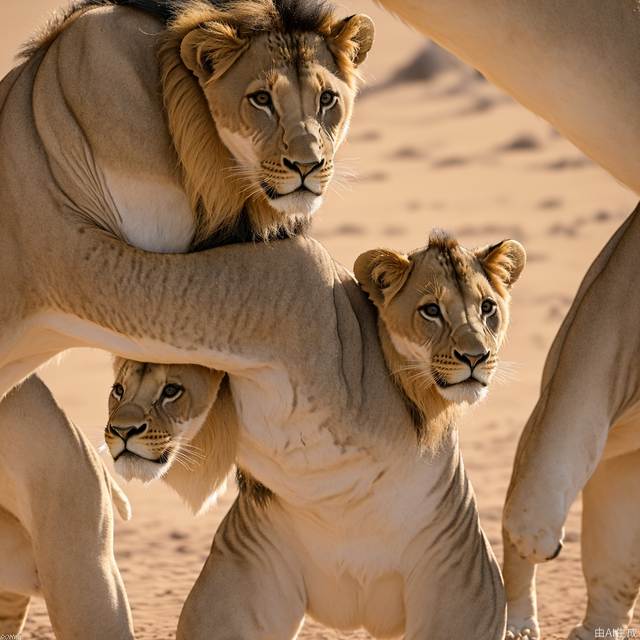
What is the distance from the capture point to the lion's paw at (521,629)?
18.0 feet

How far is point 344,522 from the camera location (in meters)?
5.00

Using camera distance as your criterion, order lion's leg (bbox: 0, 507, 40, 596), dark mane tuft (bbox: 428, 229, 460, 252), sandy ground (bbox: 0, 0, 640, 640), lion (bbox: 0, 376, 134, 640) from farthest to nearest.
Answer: sandy ground (bbox: 0, 0, 640, 640) < lion's leg (bbox: 0, 507, 40, 596) < lion (bbox: 0, 376, 134, 640) < dark mane tuft (bbox: 428, 229, 460, 252)

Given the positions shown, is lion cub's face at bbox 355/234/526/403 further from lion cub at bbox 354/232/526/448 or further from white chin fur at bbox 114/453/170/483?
white chin fur at bbox 114/453/170/483

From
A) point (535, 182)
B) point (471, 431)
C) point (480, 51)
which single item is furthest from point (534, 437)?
point (535, 182)

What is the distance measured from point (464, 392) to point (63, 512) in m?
1.24

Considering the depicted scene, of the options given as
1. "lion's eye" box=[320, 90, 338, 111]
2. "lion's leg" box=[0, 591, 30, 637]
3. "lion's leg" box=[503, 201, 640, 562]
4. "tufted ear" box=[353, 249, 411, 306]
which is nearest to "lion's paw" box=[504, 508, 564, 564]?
"lion's leg" box=[503, 201, 640, 562]

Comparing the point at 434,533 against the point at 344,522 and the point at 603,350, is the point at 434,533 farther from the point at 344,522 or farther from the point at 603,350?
the point at 603,350

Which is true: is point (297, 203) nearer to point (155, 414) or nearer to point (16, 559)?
point (155, 414)

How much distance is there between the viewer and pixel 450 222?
12719 mm

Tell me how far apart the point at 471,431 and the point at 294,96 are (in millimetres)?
4720

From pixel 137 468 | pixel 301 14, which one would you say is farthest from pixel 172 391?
pixel 301 14

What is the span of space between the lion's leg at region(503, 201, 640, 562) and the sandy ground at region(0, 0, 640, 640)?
0.83 m

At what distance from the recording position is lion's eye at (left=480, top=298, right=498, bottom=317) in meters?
4.80

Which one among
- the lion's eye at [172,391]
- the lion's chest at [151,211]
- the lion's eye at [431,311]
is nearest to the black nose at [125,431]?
the lion's eye at [172,391]
